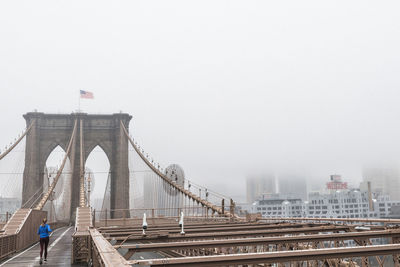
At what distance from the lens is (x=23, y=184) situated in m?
64.6

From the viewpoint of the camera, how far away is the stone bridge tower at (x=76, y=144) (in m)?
66.0

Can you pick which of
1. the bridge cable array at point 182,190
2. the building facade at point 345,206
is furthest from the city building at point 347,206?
the bridge cable array at point 182,190

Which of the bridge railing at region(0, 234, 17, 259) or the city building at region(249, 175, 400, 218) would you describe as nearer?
the bridge railing at region(0, 234, 17, 259)

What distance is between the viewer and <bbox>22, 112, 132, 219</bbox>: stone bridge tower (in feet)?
217

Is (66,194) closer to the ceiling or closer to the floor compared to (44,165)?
closer to the floor

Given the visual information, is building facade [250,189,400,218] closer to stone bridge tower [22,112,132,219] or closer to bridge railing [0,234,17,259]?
stone bridge tower [22,112,132,219]

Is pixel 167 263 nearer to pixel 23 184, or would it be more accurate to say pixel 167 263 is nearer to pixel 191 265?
pixel 191 265

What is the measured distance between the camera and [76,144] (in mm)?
69000

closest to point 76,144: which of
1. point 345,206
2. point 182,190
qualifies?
point 182,190

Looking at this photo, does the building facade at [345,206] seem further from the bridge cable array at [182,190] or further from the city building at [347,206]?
the bridge cable array at [182,190]

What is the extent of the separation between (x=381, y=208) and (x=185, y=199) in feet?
487

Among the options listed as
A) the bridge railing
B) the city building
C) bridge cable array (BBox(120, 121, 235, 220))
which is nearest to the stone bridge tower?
bridge cable array (BBox(120, 121, 235, 220))

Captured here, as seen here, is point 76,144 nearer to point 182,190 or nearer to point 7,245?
point 182,190

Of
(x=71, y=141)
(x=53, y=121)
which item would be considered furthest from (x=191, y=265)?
(x=53, y=121)
